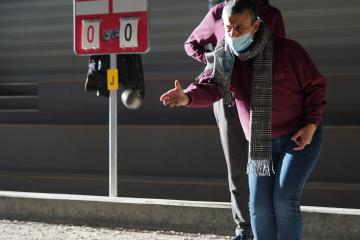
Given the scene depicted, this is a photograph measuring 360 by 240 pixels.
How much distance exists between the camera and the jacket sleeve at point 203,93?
3490 millimetres

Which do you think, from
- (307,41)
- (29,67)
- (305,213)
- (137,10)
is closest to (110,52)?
(137,10)

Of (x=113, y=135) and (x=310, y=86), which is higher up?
(x=310, y=86)

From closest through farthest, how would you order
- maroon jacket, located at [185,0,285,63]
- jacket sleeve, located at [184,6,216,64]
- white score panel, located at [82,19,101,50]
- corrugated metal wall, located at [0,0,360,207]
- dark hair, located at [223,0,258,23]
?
dark hair, located at [223,0,258,23]
maroon jacket, located at [185,0,285,63]
jacket sleeve, located at [184,6,216,64]
white score panel, located at [82,19,101,50]
corrugated metal wall, located at [0,0,360,207]

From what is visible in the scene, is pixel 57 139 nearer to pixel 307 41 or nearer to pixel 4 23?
pixel 4 23

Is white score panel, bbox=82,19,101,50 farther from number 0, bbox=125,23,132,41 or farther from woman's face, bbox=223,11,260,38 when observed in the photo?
woman's face, bbox=223,11,260,38

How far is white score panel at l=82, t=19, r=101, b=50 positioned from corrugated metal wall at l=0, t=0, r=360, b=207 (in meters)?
2.50

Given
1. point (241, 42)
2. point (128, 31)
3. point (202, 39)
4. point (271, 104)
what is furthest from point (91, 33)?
point (271, 104)

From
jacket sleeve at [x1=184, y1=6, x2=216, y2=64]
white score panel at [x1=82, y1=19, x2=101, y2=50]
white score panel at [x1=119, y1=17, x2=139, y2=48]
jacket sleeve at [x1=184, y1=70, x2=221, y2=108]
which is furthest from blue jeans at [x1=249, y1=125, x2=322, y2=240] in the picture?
white score panel at [x1=82, y1=19, x2=101, y2=50]

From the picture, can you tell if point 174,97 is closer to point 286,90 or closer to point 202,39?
point 286,90

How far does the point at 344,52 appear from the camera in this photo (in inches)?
314

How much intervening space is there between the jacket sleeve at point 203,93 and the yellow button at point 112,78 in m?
2.23

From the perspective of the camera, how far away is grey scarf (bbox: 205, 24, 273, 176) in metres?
3.35

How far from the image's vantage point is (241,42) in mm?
3355

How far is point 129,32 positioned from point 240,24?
239 centimetres
